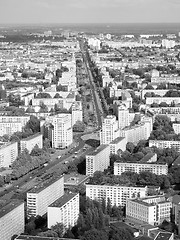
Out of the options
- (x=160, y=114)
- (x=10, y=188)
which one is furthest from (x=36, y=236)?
(x=160, y=114)

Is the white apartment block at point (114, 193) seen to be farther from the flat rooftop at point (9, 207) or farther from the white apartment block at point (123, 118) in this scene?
the white apartment block at point (123, 118)

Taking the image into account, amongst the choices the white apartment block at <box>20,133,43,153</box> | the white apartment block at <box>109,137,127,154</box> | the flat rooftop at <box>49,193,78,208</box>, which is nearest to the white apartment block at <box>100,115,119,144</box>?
the white apartment block at <box>109,137,127,154</box>

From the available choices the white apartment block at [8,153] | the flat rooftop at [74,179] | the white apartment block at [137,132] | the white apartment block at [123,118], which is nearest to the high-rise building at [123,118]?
the white apartment block at [123,118]

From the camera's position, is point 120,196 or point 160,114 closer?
point 120,196

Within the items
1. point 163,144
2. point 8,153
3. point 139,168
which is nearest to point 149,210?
point 139,168

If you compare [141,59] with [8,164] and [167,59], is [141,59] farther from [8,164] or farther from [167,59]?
[8,164]

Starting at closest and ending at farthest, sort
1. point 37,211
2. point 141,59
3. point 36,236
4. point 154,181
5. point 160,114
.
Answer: point 36,236, point 37,211, point 154,181, point 160,114, point 141,59
